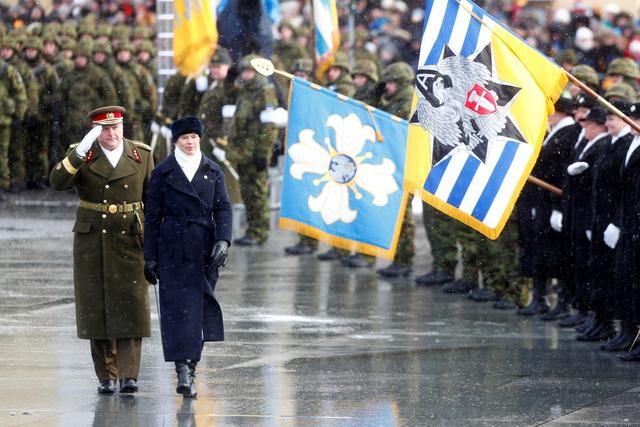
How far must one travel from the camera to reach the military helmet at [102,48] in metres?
24.7

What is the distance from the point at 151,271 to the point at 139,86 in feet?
51.1

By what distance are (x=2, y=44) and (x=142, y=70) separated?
2.01m

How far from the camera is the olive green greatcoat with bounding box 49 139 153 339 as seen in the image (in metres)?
10.2

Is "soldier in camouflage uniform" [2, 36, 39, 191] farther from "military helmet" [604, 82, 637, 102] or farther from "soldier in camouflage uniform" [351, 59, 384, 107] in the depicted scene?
"military helmet" [604, 82, 637, 102]

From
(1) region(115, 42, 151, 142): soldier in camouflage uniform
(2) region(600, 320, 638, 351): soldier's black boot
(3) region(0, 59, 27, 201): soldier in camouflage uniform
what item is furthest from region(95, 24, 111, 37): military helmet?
(2) region(600, 320, 638, 351): soldier's black boot

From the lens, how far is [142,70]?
84.3 feet

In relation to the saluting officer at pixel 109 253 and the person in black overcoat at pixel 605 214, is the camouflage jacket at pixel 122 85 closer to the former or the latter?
the person in black overcoat at pixel 605 214

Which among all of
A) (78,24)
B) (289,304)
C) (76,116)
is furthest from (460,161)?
(78,24)

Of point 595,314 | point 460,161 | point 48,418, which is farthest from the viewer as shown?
point 595,314

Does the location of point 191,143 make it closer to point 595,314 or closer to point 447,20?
point 447,20

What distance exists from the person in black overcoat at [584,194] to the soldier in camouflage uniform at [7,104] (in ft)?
39.3

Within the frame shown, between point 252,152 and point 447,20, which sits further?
point 252,152

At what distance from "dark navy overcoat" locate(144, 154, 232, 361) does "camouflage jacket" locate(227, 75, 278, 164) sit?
8.80 meters

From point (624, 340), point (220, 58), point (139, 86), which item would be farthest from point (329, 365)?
point (139, 86)
